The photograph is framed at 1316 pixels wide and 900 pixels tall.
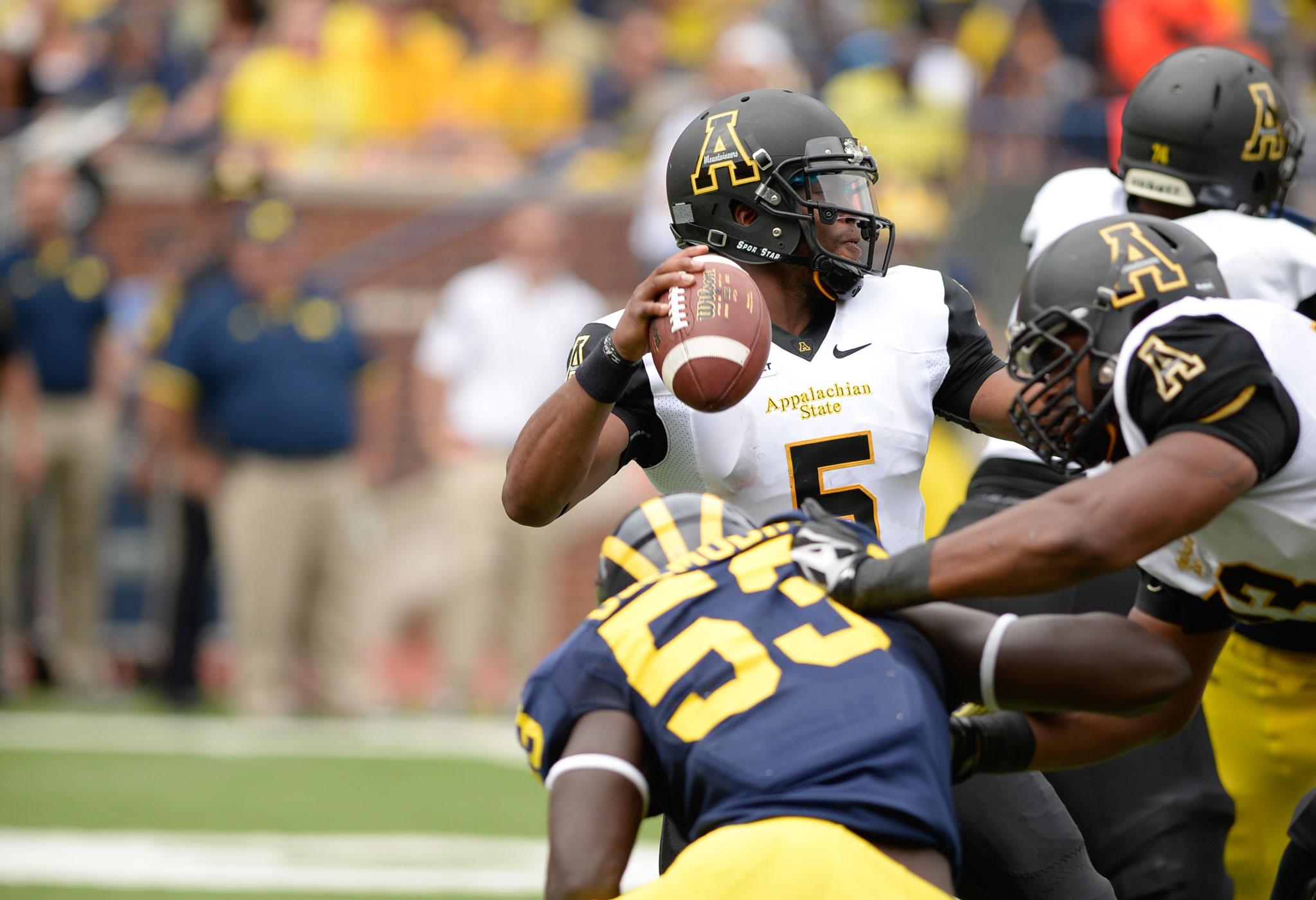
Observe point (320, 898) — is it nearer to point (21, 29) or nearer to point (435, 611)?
point (435, 611)

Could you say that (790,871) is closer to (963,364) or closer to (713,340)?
(713,340)

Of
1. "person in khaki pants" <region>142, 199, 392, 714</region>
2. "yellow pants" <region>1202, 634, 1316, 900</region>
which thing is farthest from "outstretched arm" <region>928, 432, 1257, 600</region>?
"person in khaki pants" <region>142, 199, 392, 714</region>

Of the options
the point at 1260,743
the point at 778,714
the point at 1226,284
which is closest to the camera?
the point at 778,714

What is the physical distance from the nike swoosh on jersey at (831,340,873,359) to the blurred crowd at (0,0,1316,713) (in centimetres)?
383

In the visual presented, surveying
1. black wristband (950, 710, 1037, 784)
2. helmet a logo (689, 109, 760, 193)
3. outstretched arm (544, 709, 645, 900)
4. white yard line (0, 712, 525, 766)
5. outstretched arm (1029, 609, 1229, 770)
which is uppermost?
helmet a logo (689, 109, 760, 193)

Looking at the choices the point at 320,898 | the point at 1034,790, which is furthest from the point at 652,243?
the point at 1034,790

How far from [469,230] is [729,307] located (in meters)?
7.55

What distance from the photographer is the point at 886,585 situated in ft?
8.77

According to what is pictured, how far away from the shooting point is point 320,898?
5.66 m

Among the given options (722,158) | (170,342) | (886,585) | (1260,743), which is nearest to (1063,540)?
(886,585)

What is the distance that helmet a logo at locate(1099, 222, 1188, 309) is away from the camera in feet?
9.77

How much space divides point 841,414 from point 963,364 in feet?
1.07

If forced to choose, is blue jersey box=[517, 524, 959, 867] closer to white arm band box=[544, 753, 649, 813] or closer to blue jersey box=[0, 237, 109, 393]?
white arm band box=[544, 753, 649, 813]

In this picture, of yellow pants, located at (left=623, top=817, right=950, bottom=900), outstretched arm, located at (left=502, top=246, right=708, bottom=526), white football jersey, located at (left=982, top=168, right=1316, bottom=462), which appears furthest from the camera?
white football jersey, located at (left=982, top=168, right=1316, bottom=462)
